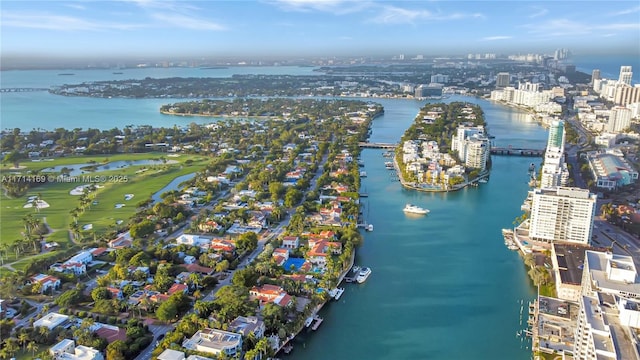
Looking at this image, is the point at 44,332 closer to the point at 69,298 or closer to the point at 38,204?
the point at 69,298

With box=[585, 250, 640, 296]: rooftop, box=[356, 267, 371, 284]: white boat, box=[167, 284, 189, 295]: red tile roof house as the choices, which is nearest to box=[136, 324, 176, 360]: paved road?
box=[167, 284, 189, 295]: red tile roof house

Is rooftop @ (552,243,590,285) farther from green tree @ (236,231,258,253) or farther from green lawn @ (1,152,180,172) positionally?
green lawn @ (1,152,180,172)

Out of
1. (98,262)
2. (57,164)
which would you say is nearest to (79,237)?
(98,262)

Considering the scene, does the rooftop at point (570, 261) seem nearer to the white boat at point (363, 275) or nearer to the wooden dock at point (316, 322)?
the white boat at point (363, 275)

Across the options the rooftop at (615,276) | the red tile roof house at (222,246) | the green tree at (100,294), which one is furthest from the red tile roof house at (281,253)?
the rooftop at (615,276)

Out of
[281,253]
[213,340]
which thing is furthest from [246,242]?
[213,340]
